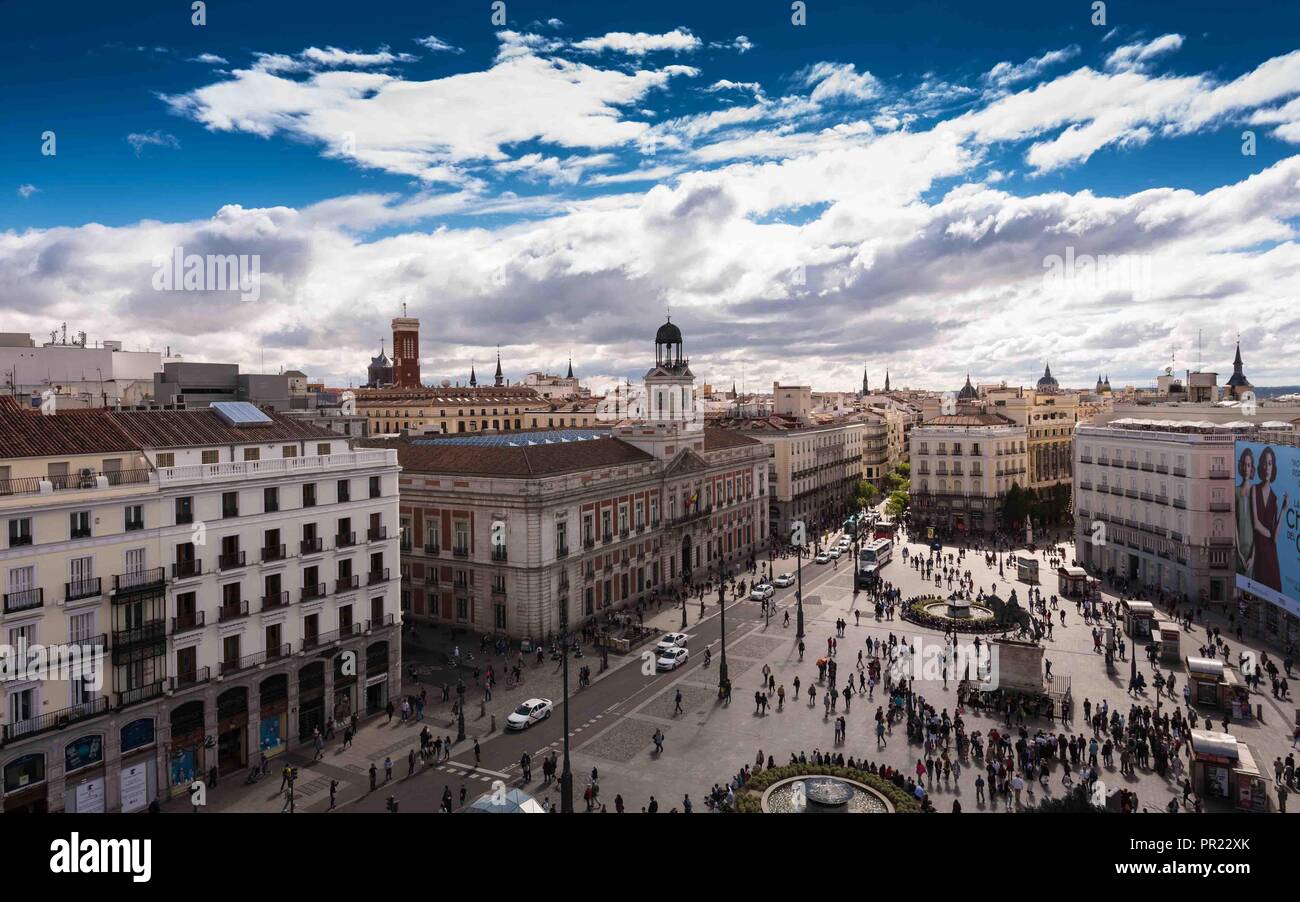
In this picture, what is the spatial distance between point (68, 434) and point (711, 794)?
28114mm

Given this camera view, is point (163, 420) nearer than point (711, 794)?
No

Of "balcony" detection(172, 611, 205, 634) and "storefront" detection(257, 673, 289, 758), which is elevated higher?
"balcony" detection(172, 611, 205, 634)

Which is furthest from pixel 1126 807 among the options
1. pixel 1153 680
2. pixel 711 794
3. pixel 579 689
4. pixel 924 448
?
pixel 924 448

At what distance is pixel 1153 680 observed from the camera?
44156 millimetres

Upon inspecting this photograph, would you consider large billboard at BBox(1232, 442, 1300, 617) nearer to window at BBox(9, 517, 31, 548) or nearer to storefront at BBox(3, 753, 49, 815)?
storefront at BBox(3, 753, 49, 815)

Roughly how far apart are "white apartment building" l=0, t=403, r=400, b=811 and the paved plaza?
103 inches

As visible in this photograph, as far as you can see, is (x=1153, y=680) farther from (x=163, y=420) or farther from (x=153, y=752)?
(x=163, y=420)

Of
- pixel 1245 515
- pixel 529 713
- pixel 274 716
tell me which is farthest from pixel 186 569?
pixel 1245 515

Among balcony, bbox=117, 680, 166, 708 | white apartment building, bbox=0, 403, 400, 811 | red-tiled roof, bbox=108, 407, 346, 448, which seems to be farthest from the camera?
red-tiled roof, bbox=108, 407, 346, 448

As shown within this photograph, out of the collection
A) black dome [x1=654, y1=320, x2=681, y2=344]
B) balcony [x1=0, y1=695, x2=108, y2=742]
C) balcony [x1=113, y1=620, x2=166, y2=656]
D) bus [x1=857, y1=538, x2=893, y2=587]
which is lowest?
bus [x1=857, y1=538, x2=893, y2=587]

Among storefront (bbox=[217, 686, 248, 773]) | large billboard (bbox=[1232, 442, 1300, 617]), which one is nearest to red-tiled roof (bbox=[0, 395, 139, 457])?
storefront (bbox=[217, 686, 248, 773])

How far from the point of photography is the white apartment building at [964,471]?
94.1 meters

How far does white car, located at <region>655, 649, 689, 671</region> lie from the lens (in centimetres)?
4750

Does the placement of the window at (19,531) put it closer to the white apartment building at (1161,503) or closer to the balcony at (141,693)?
the balcony at (141,693)
